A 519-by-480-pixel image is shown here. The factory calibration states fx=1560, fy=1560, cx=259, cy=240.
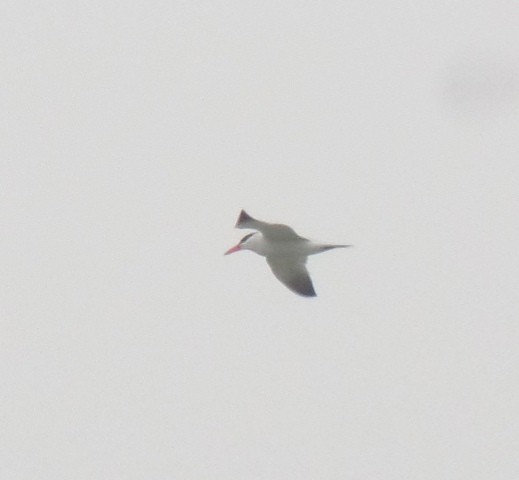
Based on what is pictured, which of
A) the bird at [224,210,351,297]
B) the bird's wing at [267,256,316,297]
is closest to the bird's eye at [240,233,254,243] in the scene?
the bird at [224,210,351,297]

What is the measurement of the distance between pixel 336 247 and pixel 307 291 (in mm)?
1506

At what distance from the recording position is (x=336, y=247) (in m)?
21.4

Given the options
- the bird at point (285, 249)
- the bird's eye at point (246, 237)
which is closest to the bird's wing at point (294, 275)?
Result: the bird at point (285, 249)

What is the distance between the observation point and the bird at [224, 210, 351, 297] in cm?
2148

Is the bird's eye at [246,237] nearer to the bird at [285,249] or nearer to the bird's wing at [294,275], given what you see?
the bird at [285,249]

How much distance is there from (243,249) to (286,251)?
2.48 feet

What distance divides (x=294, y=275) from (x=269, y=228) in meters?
1.66

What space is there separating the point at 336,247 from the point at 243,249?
1.76 meters

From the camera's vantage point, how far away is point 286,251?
22156 millimetres

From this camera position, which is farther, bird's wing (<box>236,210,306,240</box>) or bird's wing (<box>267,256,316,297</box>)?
bird's wing (<box>267,256,316,297</box>)

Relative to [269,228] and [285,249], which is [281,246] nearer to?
[285,249]

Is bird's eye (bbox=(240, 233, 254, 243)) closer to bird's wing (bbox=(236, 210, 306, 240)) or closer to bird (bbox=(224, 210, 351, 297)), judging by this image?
bird (bbox=(224, 210, 351, 297))

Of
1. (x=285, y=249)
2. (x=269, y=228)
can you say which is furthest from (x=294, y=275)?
(x=269, y=228)

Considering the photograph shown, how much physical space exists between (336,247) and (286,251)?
102cm
